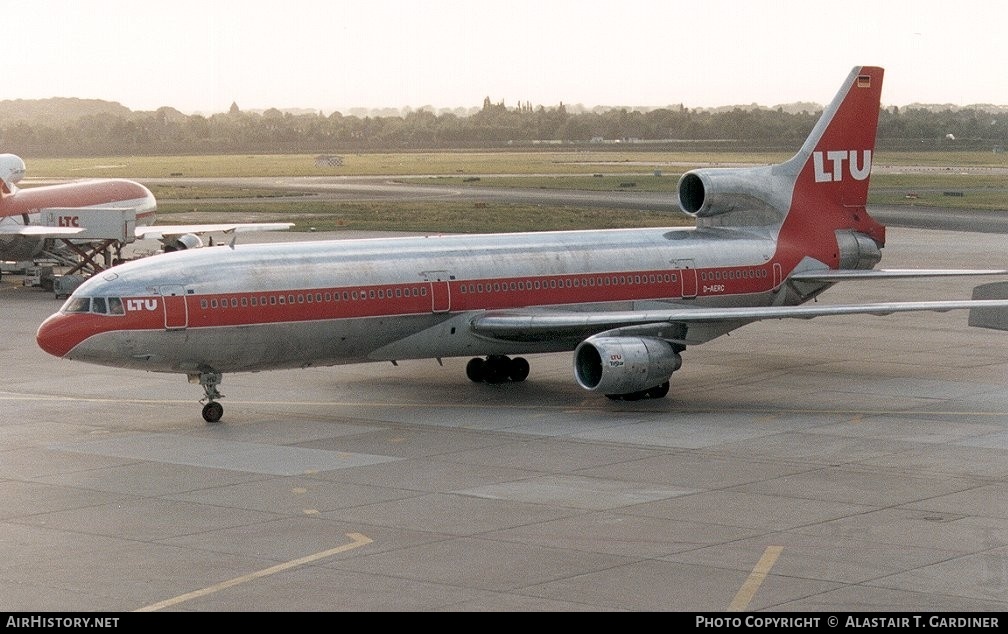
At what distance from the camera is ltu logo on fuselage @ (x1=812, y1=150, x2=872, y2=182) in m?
43.8

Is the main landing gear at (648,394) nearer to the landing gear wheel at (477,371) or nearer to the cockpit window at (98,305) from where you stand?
the landing gear wheel at (477,371)

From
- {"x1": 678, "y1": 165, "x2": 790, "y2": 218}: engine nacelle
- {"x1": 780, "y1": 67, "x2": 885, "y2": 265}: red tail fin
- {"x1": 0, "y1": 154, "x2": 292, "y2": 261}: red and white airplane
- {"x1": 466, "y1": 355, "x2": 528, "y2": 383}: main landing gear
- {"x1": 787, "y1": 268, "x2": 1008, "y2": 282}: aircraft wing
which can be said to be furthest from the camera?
{"x1": 0, "y1": 154, "x2": 292, "y2": 261}: red and white airplane

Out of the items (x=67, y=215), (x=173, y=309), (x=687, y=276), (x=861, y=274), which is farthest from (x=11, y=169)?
(x=861, y=274)

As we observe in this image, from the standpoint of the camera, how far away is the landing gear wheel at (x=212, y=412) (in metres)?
35.0

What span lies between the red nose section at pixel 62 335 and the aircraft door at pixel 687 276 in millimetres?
15437

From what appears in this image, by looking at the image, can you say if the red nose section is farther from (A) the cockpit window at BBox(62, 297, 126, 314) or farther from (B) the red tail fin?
(B) the red tail fin

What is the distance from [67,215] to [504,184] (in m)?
83.9

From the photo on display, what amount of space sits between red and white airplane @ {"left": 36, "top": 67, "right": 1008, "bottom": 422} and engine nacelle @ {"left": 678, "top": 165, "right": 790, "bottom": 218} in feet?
0.15

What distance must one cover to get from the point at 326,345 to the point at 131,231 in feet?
110

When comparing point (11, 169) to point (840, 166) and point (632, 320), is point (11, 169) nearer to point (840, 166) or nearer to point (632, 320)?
point (840, 166)

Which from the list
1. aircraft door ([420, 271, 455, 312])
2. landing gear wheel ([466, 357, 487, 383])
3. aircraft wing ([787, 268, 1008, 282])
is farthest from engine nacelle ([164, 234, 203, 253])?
aircraft wing ([787, 268, 1008, 282])

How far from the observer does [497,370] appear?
39.9 m

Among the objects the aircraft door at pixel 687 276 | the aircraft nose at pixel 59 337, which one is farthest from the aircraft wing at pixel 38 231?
the aircraft door at pixel 687 276

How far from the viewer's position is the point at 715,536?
23.8 meters
